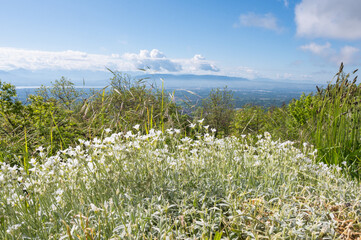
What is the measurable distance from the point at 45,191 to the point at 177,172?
1.02 m

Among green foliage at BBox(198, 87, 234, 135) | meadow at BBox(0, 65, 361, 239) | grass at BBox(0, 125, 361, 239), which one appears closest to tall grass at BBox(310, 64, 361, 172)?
meadow at BBox(0, 65, 361, 239)

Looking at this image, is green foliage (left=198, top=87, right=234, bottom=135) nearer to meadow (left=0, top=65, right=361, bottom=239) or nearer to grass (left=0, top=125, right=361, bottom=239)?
meadow (left=0, top=65, right=361, bottom=239)

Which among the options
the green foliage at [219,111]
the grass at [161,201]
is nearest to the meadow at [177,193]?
the grass at [161,201]

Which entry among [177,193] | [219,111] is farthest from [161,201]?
[219,111]

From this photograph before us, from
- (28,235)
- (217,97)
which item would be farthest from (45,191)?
(217,97)

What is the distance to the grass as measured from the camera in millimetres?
1494

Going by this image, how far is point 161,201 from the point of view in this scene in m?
1.85

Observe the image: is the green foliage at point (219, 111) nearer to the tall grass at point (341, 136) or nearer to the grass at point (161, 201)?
the tall grass at point (341, 136)

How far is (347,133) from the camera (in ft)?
13.0

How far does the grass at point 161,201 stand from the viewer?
4.90 feet

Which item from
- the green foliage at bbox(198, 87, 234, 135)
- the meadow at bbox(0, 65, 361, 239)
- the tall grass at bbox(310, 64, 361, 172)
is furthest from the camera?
the green foliage at bbox(198, 87, 234, 135)

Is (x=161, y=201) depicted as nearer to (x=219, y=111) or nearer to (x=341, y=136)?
(x=341, y=136)

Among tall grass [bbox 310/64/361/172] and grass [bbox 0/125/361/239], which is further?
tall grass [bbox 310/64/361/172]

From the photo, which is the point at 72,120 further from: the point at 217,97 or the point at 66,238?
the point at 217,97
